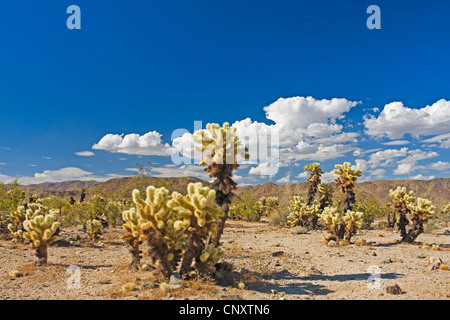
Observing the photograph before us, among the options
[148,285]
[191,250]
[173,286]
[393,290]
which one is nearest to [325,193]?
[393,290]

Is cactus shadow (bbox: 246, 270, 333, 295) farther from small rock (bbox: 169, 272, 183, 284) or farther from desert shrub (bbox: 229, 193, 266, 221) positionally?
desert shrub (bbox: 229, 193, 266, 221)

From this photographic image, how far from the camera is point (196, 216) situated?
7.88 m

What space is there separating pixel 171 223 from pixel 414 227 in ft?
46.5

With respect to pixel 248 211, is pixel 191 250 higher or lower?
higher

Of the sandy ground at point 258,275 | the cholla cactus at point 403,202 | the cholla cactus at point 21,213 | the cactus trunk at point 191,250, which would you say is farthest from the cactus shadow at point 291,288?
the cholla cactus at point 21,213

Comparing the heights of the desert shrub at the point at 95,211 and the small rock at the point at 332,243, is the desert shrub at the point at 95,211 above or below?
above

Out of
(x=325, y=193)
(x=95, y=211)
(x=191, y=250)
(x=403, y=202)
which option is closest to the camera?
(x=191, y=250)

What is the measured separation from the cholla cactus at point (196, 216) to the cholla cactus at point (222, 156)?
1.14 metres

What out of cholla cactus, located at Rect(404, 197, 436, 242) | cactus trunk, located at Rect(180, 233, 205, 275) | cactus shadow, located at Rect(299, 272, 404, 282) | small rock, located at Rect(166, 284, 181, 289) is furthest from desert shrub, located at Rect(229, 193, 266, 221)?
small rock, located at Rect(166, 284, 181, 289)

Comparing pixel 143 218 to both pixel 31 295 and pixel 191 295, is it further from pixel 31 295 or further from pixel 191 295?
pixel 31 295

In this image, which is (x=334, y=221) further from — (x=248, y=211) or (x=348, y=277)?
(x=248, y=211)

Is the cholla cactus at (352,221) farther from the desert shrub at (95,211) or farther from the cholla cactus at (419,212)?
the desert shrub at (95,211)

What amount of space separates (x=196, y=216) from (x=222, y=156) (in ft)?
6.87

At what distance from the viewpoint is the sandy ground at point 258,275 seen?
7.34 metres
